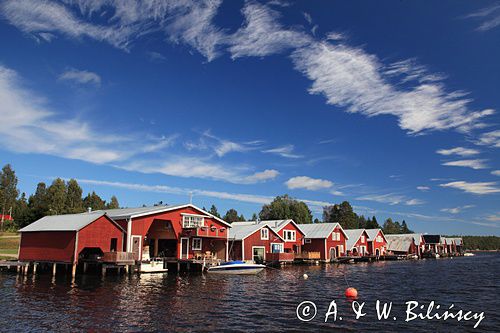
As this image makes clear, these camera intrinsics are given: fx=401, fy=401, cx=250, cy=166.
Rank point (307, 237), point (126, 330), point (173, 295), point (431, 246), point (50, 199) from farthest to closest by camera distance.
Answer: point (431, 246)
point (50, 199)
point (307, 237)
point (173, 295)
point (126, 330)

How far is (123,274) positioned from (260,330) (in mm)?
26225

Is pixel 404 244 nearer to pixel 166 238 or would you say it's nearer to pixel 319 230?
pixel 319 230

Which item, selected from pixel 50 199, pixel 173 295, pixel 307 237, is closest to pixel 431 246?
pixel 307 237

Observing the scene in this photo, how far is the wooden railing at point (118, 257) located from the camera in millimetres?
38062

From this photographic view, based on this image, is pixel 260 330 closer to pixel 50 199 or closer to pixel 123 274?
pixel 123 274

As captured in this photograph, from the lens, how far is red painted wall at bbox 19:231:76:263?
3800cm

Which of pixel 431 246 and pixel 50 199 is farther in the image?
pixel 431 246

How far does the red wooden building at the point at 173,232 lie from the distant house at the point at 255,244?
314cm

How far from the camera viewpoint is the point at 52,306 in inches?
877

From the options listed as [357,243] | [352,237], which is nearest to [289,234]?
[352,237]

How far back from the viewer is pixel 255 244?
192 ft

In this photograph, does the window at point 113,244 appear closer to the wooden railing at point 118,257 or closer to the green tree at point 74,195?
the wooden railing at point 118,257

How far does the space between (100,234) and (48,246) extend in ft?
18.9

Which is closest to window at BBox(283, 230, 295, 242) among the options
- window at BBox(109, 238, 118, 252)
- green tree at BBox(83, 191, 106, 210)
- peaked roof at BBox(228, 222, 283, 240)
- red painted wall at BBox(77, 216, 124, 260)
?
peaked roof at BBox(228, 222, 283, 240)
